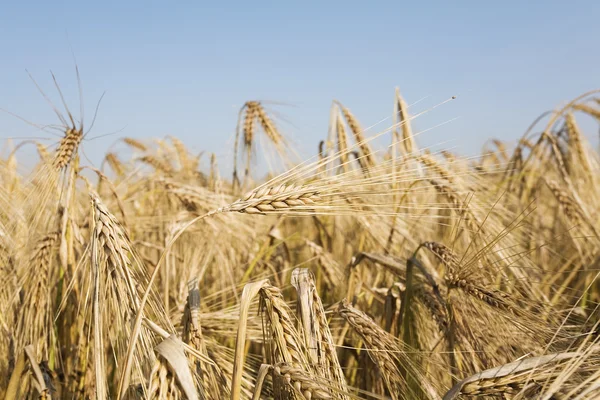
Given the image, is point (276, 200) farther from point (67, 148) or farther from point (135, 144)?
point (135, 144)

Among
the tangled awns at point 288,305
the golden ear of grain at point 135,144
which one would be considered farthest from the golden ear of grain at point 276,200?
the golden ear of grain at point 135,144

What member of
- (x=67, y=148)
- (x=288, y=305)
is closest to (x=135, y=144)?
(x=67, y=148)

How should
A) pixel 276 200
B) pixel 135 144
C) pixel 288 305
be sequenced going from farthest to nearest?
pixel 135 144 → pixel 288 305 → pixel 276 200

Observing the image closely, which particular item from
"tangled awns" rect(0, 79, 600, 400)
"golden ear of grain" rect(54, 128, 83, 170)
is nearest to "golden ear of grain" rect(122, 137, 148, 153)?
"tangled awns" rect(0, 79, 600, 400)

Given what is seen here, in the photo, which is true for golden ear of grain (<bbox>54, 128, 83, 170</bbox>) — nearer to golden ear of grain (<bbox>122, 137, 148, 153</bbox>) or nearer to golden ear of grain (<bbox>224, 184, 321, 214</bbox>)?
golden ear of grain (<bbox>224, 184, 321, 214</bbox>)

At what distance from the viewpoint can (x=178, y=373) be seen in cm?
88

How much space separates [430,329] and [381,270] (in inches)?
31.5

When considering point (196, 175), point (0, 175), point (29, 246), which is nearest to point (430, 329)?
point (29, 246)

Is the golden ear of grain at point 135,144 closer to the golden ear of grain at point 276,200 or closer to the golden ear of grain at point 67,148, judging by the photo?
Result: the golden ear of grain at point 67,148

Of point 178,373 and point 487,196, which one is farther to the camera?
point 487,196

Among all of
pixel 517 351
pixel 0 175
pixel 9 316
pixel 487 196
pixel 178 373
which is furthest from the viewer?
pixel 487 196

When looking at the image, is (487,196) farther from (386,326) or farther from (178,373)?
(178,373)

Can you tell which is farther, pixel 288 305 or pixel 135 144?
pixel 135 144

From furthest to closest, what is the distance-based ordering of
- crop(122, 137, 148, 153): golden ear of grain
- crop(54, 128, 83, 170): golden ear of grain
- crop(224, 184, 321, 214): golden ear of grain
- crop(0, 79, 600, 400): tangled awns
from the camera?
crop(122, 137, 148, 153): golden ear of grain
crop(54, 128, 83, 170): golden ear of grain
crop(224, 184, 321, 214): golden ear of grain
crop(0, 79, 600, 400): tangled awns
